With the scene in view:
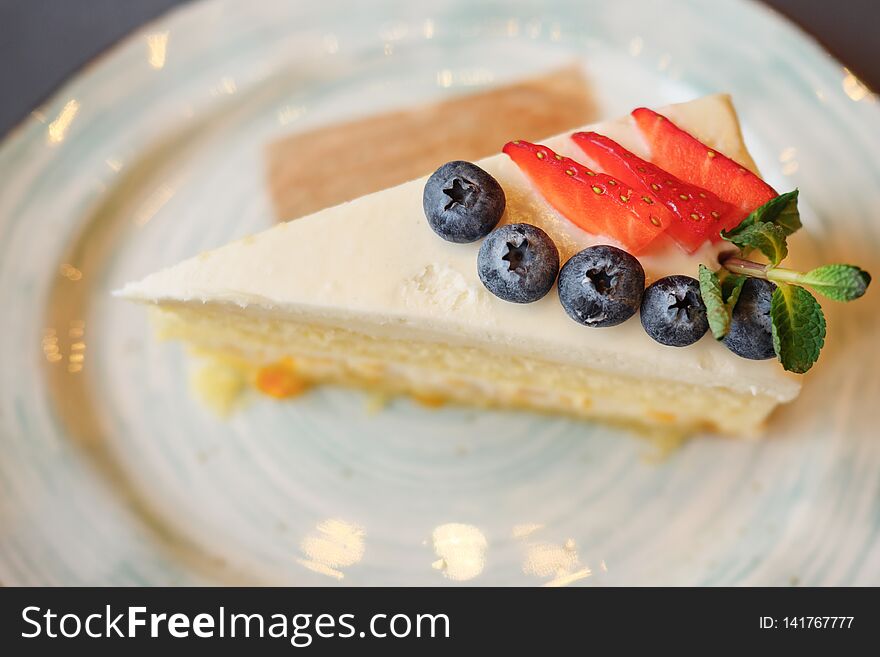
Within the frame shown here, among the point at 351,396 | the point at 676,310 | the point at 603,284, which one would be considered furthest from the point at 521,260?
the point at 351,396

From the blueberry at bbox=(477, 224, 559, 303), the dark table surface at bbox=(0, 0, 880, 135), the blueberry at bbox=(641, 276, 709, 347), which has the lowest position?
the blueberry at bbox=(641, 276, 709, 347)

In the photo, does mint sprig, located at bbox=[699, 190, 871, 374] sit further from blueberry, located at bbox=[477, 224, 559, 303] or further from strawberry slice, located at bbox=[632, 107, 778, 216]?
blueberry, located at bbox=[477, 224, 559, 303]

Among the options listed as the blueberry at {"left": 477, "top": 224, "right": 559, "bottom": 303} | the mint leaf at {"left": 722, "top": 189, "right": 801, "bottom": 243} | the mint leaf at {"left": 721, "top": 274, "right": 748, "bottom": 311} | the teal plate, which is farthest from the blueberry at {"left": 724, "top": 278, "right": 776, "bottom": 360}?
the teal plate

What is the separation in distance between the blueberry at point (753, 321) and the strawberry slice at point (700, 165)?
8.9 inches

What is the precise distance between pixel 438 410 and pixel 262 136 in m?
1.18

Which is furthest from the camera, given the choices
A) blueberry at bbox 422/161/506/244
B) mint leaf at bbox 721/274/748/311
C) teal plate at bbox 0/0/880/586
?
teal plate at bbox 0/0/880/586

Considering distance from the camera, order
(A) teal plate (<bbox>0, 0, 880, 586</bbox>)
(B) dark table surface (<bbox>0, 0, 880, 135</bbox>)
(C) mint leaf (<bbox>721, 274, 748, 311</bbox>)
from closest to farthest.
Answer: (C) mint leaf (<bbox>721, 274, 748, 311</bbox>) → (A) teal plate (<bbox>0, 0, 880, 586</bbox>) → (B) dark table surface (<bbox>0, 0, 880, 135</bbox>)

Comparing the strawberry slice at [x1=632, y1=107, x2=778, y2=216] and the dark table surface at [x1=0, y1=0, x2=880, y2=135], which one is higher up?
→ the dark table surface at [x1=0, y1=0, x2=880, y2=135]

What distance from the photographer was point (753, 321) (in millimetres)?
1731

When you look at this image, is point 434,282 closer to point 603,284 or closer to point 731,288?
point 603,284

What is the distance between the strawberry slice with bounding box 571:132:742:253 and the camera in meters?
1.81

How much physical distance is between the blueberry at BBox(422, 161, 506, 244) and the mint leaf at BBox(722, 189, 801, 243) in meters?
0.56

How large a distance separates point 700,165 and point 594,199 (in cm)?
30
